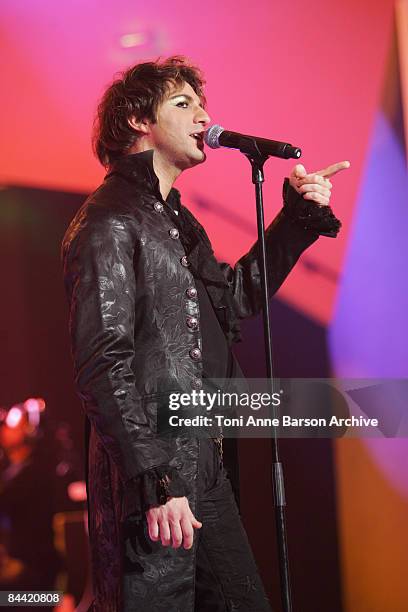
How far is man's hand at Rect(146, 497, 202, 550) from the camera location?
4.84ft

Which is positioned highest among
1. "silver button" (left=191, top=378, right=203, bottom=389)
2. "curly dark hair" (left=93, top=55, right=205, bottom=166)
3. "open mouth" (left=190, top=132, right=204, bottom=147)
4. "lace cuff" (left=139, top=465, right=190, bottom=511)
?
"curly dark hair" (left=93, top=55, right=205, bottom=166)

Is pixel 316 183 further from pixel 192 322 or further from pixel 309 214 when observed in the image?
pixel 192 322

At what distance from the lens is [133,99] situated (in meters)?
2.05

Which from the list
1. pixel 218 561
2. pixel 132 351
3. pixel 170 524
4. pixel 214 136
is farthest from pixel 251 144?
pixel 218 561

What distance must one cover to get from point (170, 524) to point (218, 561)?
0.32m

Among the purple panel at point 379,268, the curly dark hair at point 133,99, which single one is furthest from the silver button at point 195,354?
the purple panel at point 379,268

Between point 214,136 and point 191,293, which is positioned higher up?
point 214,136

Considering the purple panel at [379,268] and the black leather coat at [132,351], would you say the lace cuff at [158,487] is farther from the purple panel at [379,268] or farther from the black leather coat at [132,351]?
the purple panel at [379,268]

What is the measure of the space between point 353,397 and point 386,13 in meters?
1.24

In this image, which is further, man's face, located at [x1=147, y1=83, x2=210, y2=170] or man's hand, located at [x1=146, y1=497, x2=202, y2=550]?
man's face, located at [x1=147, y1=83, x2=210, y2=170]

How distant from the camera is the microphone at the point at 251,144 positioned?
1.61 meters

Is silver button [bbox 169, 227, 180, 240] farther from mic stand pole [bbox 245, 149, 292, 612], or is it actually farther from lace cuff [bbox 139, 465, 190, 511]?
lace cuff [bbox 139, 465, 190, 511]

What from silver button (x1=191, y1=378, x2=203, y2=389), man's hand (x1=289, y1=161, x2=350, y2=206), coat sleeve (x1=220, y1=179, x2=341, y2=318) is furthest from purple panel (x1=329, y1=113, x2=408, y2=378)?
silver button (x1=191, y1=378, x2=203, y2=389)

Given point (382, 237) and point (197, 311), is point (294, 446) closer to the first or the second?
point (382, 237)
